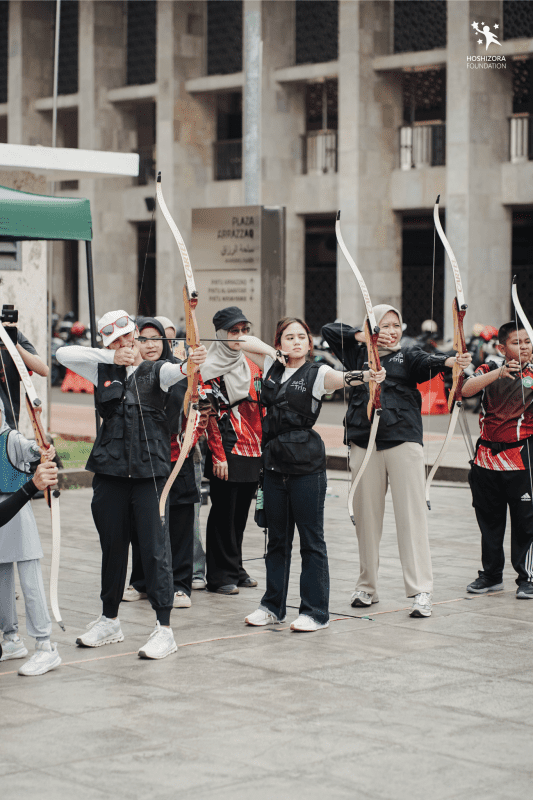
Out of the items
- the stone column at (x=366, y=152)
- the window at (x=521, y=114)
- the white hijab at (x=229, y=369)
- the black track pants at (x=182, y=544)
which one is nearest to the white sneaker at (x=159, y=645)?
the black track pants at (x=182, y=544)

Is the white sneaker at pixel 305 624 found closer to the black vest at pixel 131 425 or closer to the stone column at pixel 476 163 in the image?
the black vest at pixel 131 425

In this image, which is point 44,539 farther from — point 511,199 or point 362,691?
point 511,199

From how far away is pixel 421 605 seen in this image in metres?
6.91

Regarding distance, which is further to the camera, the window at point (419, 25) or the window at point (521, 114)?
the window at point (419, 25)

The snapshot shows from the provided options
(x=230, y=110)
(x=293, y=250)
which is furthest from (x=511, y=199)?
(x=230, y=110)

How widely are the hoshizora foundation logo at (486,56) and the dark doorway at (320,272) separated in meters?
6.45

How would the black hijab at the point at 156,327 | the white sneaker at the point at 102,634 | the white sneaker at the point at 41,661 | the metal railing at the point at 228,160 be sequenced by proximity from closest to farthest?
the white sneaker at the point at 41,661 < the white sneaker at the point at 102,634 < the black hijab at the point at 156,327 < the metal railing at the point at 228,160

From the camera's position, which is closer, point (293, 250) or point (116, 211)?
point (293, 250)

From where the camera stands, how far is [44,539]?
31.0ft

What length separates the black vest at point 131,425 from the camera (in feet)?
19.7

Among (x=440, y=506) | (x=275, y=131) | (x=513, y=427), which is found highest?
(x=275, y=131)

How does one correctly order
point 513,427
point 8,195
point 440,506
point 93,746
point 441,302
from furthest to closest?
point 441,302 → point 440,506 → point 8,195 → point 513,427 → point 93,746

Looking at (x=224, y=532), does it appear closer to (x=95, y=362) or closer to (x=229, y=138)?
(x=95, y=362)

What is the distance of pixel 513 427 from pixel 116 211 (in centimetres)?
2676
